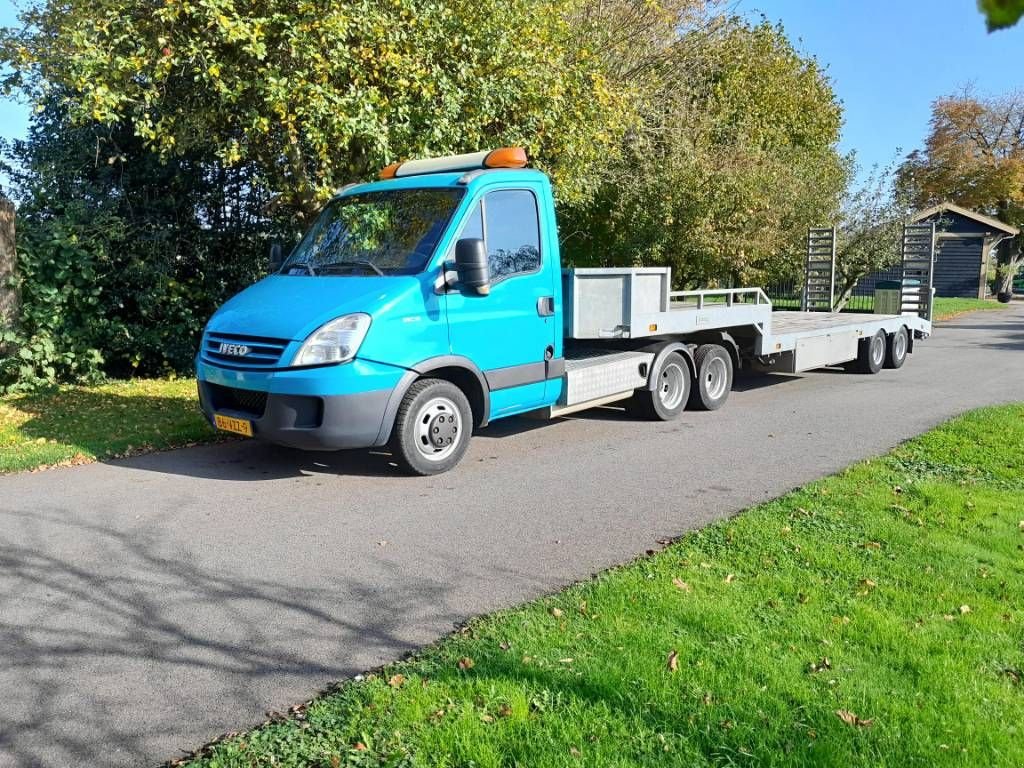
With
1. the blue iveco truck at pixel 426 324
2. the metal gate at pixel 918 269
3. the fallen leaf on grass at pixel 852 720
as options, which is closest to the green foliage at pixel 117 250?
the blue iveco truck at pixel 426 324

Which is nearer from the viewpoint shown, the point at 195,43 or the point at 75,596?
the point at 75,596

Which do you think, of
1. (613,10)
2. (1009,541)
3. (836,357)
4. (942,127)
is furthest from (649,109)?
(942,127)

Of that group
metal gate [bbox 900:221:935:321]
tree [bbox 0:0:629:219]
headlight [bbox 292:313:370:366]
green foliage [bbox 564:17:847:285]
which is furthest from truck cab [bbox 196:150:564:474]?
green foliage [bbox 564:17:847:285]

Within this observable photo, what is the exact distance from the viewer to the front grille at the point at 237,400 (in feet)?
22.5

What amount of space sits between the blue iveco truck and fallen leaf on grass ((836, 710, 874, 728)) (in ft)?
13.8

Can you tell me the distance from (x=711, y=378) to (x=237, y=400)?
18.8 ft

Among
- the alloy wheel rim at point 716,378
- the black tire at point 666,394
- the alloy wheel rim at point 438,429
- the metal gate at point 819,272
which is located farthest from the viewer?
the metal gate at point 819,272

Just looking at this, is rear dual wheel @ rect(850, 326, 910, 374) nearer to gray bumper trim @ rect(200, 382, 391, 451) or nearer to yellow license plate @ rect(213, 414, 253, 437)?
gray bumper trim @ rect(200, 382, 391, 451)

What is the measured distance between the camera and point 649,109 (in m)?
19.2

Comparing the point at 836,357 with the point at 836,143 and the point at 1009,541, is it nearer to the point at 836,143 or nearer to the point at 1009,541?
the point at 1009,541

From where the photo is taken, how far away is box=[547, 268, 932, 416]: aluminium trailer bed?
868 cm

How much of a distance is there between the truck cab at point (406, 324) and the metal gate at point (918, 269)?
11.5 metres

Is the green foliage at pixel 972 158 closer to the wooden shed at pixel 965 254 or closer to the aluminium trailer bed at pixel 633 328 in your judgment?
the wooden shed at pixel 965 254

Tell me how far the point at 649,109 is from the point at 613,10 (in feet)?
7.19
